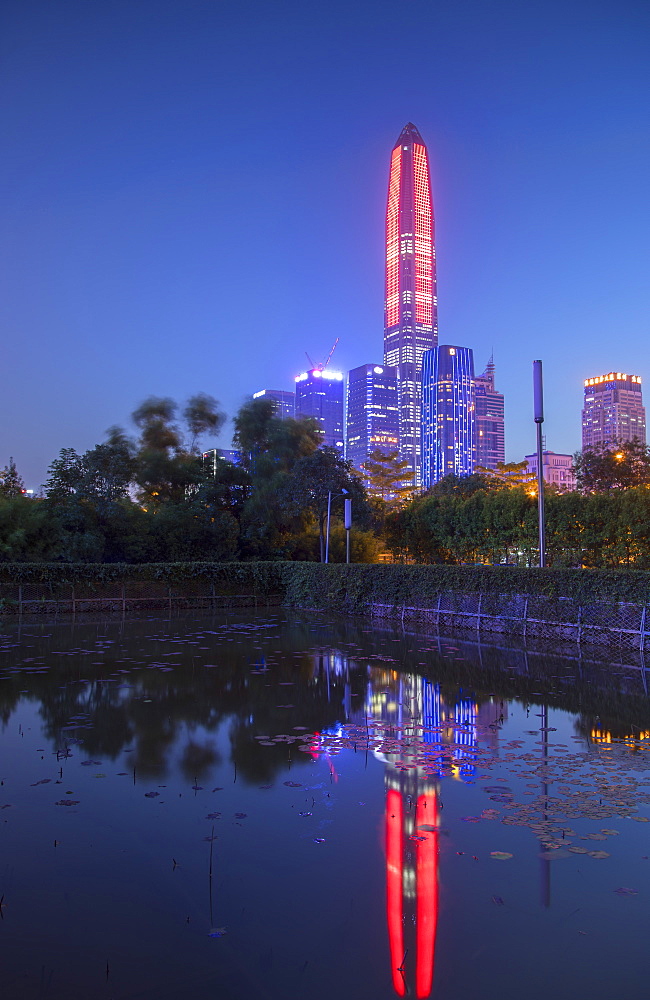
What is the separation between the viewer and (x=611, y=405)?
478 feet

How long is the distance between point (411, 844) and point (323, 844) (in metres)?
0.53

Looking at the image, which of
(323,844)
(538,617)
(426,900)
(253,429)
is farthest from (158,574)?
(426,900)

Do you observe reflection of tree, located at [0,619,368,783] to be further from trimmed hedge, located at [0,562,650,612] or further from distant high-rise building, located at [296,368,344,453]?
distant high-rise building, located at [296,368,344,453]

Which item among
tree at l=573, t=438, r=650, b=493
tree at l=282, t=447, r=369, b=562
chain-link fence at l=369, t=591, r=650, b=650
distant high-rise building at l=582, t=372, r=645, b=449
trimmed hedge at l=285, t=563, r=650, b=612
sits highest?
distant high-rise building at l=582, t=372, r=645, b=449

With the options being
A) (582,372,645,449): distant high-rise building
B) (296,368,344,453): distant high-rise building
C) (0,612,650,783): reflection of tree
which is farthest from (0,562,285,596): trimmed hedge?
(582,372,645,449): distant high-rise building

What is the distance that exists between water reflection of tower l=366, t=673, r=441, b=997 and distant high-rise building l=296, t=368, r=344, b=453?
143 meters

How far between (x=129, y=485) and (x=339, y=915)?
31.3 metres

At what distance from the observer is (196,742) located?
22.4 feet

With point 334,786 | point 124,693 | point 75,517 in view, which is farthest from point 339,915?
point 75,517

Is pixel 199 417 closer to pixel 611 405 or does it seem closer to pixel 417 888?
pixel 417 888

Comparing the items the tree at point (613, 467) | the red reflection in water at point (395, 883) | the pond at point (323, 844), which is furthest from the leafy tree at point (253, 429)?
the red reflection in water at point (395, 883)

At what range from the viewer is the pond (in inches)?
123

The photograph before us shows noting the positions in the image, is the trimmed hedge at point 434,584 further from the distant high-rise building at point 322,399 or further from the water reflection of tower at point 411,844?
the distant high-rise building at point 322,399

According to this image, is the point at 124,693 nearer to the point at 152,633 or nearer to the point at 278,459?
the point at 152,633
